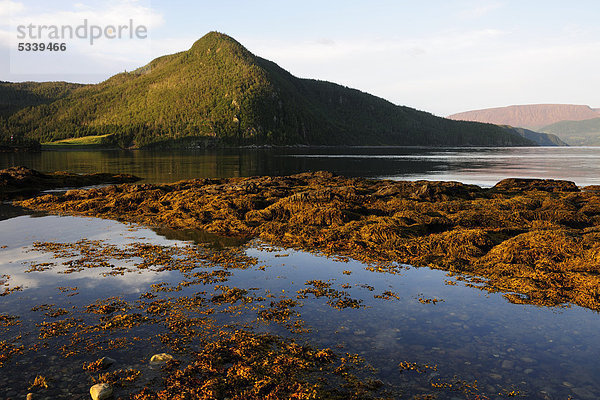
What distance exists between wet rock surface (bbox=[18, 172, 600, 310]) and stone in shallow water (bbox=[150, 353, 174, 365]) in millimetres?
10146

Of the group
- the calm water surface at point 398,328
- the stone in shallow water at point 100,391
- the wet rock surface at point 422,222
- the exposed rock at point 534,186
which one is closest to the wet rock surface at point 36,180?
the wet rock surface at point 422,222

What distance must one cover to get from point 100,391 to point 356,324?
6.35 m

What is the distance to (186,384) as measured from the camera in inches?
285

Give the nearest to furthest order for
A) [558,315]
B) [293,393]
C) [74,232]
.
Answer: [293,393]
[558,315]
[74,232]

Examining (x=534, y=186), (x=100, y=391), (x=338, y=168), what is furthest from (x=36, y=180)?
(x=338, y=168)

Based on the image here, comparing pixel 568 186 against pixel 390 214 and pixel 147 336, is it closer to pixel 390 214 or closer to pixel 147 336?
pixel 390 214

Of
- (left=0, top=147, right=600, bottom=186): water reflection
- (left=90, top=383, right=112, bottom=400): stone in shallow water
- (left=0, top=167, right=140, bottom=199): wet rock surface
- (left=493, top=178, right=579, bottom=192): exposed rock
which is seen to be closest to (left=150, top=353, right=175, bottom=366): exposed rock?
(left=90, top=383, right=112, bottom=400): stone in shallow water

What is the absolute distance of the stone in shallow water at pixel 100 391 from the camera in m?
6.72

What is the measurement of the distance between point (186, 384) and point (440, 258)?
41.8ft

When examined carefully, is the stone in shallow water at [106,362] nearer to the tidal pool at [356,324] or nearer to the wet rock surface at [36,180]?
the tidal pool at [356,324]

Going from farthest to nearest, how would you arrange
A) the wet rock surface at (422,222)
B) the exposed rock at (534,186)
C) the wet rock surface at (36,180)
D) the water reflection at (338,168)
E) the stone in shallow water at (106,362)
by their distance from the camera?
the water reflection at (338,168), the wet rock surface at (36,180), the exposed rock at (534,186), the wet rock surface at (422,222), the stone in shallow water at (106,362)

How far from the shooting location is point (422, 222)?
20891 mm

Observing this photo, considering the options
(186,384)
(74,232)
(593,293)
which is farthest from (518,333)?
(74,232)

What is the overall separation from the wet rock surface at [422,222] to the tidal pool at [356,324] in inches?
74.7
